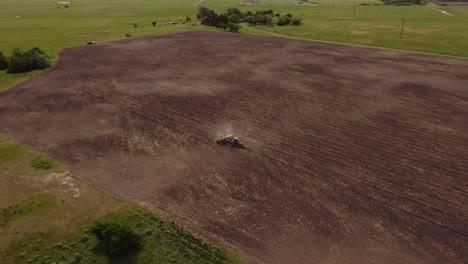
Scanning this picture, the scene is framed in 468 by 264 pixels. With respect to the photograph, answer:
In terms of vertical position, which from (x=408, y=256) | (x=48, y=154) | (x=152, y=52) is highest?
(x=152, y=52)

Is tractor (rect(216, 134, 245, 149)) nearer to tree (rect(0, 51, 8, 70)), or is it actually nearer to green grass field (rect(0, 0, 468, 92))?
green grass field (rect(0, 0, 468, 92))

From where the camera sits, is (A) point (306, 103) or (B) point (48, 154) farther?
(A) point (306, 103)

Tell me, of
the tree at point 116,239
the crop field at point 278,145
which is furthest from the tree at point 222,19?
the tree at point 116,239

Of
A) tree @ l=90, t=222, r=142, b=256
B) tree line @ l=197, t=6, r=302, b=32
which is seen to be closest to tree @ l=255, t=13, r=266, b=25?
tree line @ l=197, t=6, r=302, b=32

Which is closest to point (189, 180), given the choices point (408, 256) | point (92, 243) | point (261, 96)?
point (92, 243)

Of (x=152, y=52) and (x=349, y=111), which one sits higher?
(x=152, y=52)

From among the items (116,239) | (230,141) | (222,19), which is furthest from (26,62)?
(222,19)

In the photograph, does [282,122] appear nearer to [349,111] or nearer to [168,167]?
[349,111]
